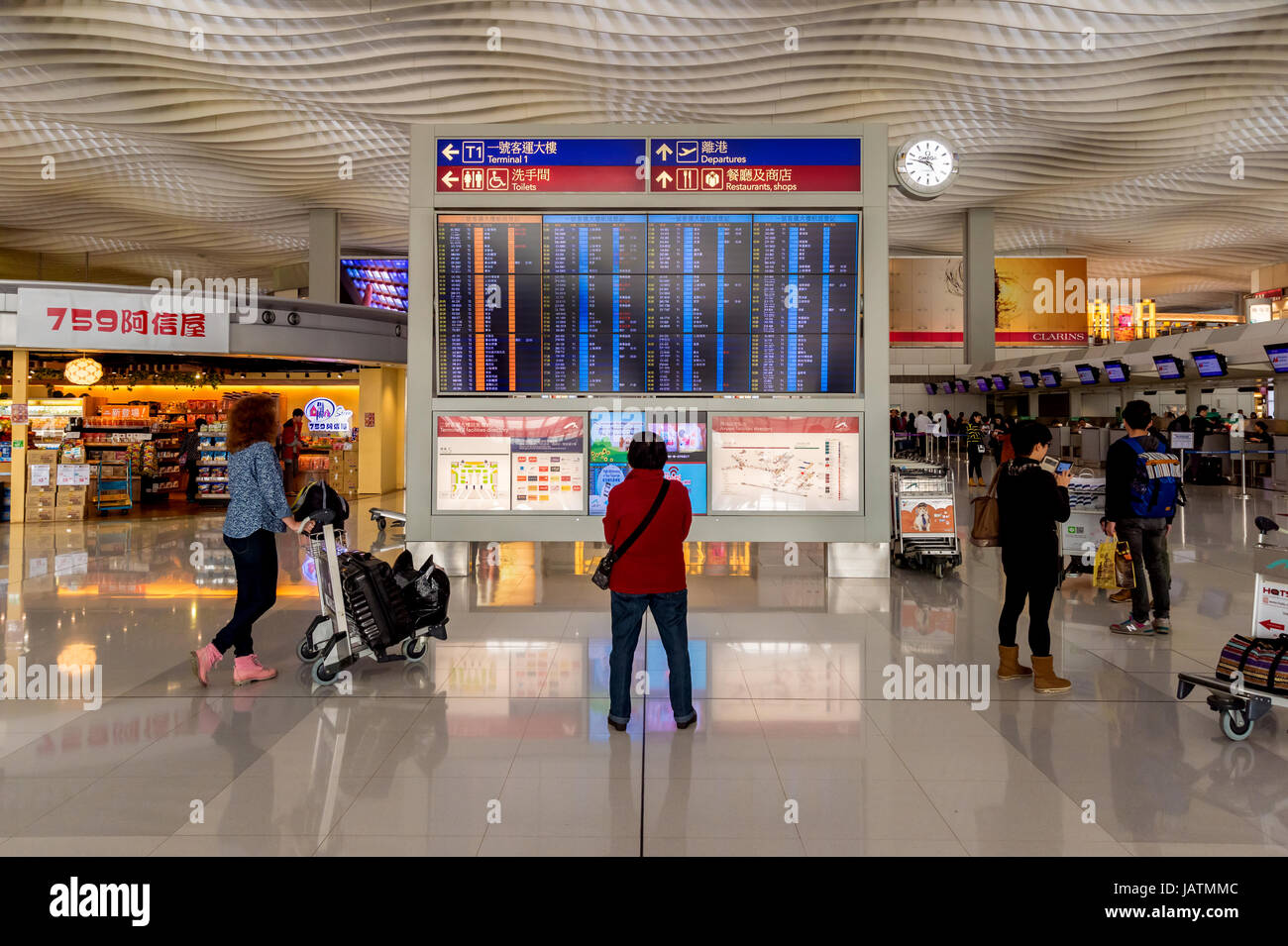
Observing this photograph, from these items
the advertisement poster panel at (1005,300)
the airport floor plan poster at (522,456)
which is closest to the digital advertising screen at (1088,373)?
the advertisement poster panel at (1005,300)

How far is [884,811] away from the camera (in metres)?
3.39

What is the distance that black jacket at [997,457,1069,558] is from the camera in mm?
4922

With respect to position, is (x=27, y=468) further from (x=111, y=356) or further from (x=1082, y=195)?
(x=1082, y=195)

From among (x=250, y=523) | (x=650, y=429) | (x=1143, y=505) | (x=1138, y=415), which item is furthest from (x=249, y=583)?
(x=1138, y=415)

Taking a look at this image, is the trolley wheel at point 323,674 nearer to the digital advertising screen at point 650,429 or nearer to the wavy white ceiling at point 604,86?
the digital advertising screen at point 650,429

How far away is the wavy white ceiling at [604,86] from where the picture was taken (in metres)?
12.3

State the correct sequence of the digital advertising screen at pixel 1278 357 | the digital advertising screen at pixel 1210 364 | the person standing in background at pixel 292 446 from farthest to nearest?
1. the digital advertising screen at pixel 1210 364
2. the person standing in background at pixel 292 446
3. the digital advertising screen at pixel 1278 357

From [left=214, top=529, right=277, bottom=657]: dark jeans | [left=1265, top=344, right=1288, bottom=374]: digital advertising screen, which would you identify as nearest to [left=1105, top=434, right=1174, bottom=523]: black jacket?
[left=214, top=529, right=277, bottom=657]: dark jeans

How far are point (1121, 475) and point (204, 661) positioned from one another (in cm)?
640

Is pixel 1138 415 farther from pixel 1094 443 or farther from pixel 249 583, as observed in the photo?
pixel 1094 443

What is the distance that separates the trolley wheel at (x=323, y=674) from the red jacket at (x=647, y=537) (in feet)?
6.58

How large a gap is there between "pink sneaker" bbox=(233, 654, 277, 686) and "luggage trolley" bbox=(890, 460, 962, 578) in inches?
252

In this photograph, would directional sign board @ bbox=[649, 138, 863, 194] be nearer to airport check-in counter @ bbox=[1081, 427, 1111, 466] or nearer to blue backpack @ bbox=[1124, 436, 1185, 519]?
blue backpack @ bbox=[1124, 436, 1185, 519]

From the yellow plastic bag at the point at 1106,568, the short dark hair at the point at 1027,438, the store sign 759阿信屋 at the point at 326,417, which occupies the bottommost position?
the yellow plastic bag at the point at 1106,568
